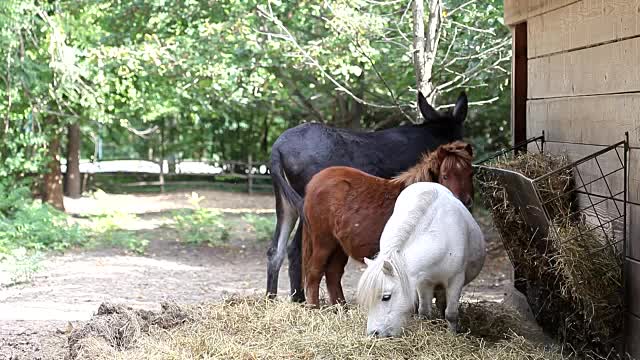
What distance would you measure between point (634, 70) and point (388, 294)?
1.81 metres

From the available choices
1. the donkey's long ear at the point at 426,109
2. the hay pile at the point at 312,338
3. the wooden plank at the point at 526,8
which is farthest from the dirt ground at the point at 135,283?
the wooden plank at the point at 526,8

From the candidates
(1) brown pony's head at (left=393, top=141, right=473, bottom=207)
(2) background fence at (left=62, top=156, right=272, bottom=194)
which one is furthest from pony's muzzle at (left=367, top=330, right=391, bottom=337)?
(2) background fence at (left=62, top=156, right=272, bottom=194)

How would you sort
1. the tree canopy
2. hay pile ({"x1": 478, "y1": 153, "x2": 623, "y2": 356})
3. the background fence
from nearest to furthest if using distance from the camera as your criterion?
hay pile ({"x1": 478, "y1": 153, "x2": 623, "y2": 356}) < the tree canopy < the background fence

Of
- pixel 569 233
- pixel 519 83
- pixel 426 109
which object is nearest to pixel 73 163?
pixel 426 109

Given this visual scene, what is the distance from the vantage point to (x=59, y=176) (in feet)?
54.0

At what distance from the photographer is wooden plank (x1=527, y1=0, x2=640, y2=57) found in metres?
4.36

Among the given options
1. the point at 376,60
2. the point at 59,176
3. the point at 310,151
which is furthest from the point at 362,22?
the point at 59,176

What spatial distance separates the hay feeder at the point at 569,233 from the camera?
435 centimetres

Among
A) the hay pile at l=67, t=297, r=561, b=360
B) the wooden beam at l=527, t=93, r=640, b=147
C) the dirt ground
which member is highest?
the wooden beam at l=527, t=93, r=640, b=147

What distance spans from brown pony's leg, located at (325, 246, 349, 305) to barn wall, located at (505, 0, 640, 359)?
1716 mm

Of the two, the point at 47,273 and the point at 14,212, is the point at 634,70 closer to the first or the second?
the point at 47,273

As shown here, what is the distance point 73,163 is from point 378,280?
14.8 meters

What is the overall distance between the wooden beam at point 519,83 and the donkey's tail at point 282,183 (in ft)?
5.90

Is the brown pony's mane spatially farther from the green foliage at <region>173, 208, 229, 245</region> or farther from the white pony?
the green foliage at <region>173, 208, 229, 245</region>
